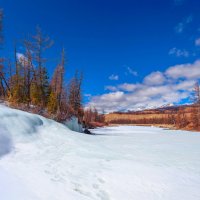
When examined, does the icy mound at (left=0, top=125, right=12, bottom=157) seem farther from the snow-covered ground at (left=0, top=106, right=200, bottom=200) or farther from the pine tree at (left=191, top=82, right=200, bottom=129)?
the pine tree at (left=191, top=82, right=200, bottom=129)

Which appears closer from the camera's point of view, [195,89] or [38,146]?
[38,146]

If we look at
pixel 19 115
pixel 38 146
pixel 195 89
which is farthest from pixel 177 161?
pixel 195 89

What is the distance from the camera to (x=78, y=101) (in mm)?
47688

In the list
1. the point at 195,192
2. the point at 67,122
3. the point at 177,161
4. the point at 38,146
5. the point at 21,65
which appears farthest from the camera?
the point at 21,65

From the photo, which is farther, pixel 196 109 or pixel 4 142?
pixel 196 109

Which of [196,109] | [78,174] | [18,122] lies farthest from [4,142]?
[196,109]

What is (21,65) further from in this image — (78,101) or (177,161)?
(177,161)

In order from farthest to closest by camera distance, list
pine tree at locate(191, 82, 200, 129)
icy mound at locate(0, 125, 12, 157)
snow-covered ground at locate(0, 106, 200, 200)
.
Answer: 1. pine tree at locate(191, 82, 200, 129)
2. icy mound at locate(0, 125, 12, 157)
3. snow-covered ground at locate(0, 106, 200, 200)

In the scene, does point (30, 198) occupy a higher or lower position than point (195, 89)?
lower

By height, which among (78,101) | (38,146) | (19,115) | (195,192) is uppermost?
(78,101)

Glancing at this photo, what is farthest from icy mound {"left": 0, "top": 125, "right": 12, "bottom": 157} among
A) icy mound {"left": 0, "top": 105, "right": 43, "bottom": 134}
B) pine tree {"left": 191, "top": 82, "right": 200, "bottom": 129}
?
pine tree {"left": 191, "top": 82, "right": 200, "bottom": 129}

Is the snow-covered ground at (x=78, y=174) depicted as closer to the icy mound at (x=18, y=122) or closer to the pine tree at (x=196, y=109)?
the icy mound at (x=18, y=122)

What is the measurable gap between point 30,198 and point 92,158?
3078 mm

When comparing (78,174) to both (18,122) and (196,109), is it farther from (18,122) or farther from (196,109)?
(196,109)
